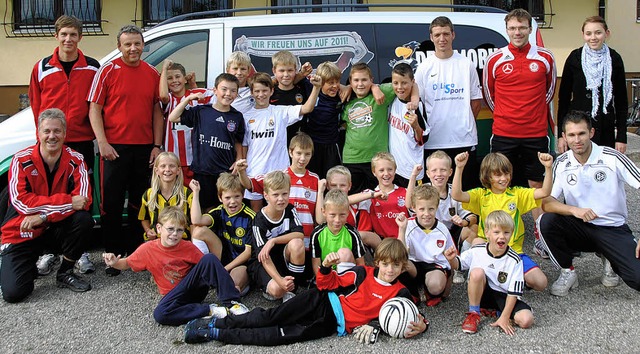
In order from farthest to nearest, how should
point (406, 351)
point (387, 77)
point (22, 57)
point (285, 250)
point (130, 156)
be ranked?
1. point (22, 57)
2. point (387, 77)
3. point (130, 156)
4. point (285, 250)
5. point (406, 351)

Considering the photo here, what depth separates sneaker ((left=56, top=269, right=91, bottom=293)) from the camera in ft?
14.7

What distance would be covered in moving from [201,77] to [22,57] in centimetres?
859

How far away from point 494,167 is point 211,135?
2.22 m

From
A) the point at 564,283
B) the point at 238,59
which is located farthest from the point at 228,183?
the point at 564,283

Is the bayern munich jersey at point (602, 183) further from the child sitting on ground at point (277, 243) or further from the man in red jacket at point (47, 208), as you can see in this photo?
the man in red jacket at point (47, 208)

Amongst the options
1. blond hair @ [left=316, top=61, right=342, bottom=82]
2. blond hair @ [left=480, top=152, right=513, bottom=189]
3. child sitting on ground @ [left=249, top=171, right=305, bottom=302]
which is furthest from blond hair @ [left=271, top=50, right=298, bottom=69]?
blond hair @ [left=480, top=152, right=513, bottom=189]

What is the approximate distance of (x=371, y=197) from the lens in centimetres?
438

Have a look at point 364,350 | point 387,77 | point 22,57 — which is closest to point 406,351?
point 364,350

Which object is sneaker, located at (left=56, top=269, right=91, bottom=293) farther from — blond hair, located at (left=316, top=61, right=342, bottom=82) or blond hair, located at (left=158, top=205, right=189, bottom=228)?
blond hair, located at (left=316, top=61, right=342, bottom=82)

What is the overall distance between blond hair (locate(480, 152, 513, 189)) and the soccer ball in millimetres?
1368

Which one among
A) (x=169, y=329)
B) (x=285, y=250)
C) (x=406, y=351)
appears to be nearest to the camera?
(x=406, y=351)

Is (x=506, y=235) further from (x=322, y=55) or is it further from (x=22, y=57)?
(x=22, y=57)

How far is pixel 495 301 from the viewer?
390 cm

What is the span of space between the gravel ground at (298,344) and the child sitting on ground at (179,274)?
15cm
